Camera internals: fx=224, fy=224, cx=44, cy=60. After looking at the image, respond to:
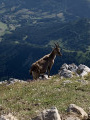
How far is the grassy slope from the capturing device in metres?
16.6

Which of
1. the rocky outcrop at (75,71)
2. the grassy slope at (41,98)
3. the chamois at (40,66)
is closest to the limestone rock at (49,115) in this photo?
the grassy slope at (41,98)

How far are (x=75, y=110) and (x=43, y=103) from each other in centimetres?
444

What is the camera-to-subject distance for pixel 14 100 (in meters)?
19.8

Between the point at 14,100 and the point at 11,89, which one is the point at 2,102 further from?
the point at 11,89

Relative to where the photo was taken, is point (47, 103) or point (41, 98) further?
point (41, 98)

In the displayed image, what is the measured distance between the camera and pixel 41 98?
2006cm

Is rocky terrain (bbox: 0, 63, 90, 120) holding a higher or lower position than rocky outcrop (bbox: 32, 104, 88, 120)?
lower

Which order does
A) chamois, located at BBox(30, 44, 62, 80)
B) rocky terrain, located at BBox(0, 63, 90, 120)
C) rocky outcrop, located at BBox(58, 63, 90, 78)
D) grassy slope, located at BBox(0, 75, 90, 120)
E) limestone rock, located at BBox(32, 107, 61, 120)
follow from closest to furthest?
limestone rock, located at BBox(32, 107, 61, 120), rocky terrain, located at BBox(0, 63, 90, 120), grassy slope, located at BBox(0, 75, 90, 120), chamois, located at BBox(30, 44, 62, 80), rocky outcrop, located at BBox(58, 63, 90, 78)

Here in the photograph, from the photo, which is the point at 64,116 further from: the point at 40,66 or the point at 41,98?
the point at 40,66

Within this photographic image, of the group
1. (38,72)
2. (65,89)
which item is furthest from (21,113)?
(38,72)

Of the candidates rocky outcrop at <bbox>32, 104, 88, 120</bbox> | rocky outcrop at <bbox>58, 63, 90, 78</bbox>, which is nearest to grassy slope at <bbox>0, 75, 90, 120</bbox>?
rocky outcrop at <bbox>32, 104, 88, 120</bbox>

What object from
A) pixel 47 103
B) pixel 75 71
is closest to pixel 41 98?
pixel 47 103

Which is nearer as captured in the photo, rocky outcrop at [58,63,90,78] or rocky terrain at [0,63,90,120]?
rocky terrain at [0,63,90,120]

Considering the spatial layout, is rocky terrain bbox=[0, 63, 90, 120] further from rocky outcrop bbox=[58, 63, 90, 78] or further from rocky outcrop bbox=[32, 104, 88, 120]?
rocky outcrop bbox=[58, 63, 90, 78]
